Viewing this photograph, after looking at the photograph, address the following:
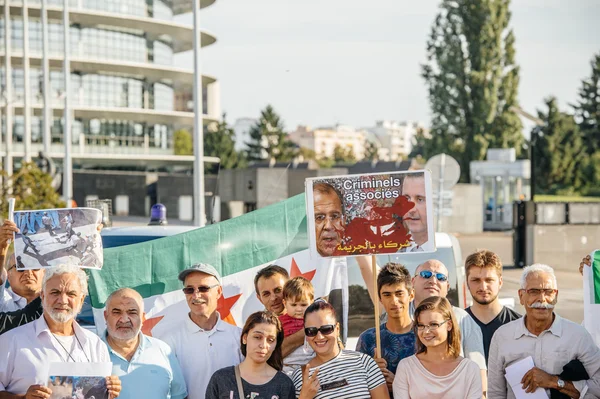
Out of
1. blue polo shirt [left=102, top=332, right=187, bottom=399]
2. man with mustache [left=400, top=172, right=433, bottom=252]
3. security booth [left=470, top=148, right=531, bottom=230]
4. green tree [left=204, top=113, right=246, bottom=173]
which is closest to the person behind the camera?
blue polo shirt [left=102, top=332, right=187, bottom=399]

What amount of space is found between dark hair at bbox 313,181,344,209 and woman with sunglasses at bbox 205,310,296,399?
40.9 inches

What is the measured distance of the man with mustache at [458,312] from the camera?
5.96 m

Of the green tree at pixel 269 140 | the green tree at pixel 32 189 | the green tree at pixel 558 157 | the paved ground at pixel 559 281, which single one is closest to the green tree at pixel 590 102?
the green tree at pixel 558 157

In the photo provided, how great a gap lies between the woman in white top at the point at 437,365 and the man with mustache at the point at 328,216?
998 mm

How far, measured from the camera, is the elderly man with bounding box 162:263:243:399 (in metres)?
6.12

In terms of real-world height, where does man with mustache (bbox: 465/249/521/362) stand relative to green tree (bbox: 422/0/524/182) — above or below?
below

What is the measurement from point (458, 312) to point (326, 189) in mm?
1180

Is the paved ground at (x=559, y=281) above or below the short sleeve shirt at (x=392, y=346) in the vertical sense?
below

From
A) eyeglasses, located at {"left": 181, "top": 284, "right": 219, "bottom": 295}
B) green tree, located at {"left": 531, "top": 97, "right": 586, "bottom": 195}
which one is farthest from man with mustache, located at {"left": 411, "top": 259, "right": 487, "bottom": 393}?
green tree, located at {"left": 531, "top": 97, "right": 586, "bottom": 195}

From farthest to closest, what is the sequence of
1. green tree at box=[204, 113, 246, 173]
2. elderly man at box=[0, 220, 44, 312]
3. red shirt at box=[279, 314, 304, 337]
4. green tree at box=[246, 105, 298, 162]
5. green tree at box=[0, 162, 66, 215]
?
green tree at box=[246, 105, 298, 162] < green tree at box=[204, 113, 246, 173] < green tree at box=[0, 162, 66, 215] < elderly man at box=[0, 220, 44, 312] < red shirt at box=[279, 314, 304, 337]

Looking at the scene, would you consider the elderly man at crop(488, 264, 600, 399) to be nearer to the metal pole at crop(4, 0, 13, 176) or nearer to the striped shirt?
the striped shirt

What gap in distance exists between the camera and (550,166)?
85.6 m

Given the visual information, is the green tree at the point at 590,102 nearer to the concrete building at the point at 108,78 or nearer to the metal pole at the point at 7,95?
the concrete building at the point at 108,78

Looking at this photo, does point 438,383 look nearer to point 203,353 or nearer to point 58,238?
point 203,353
